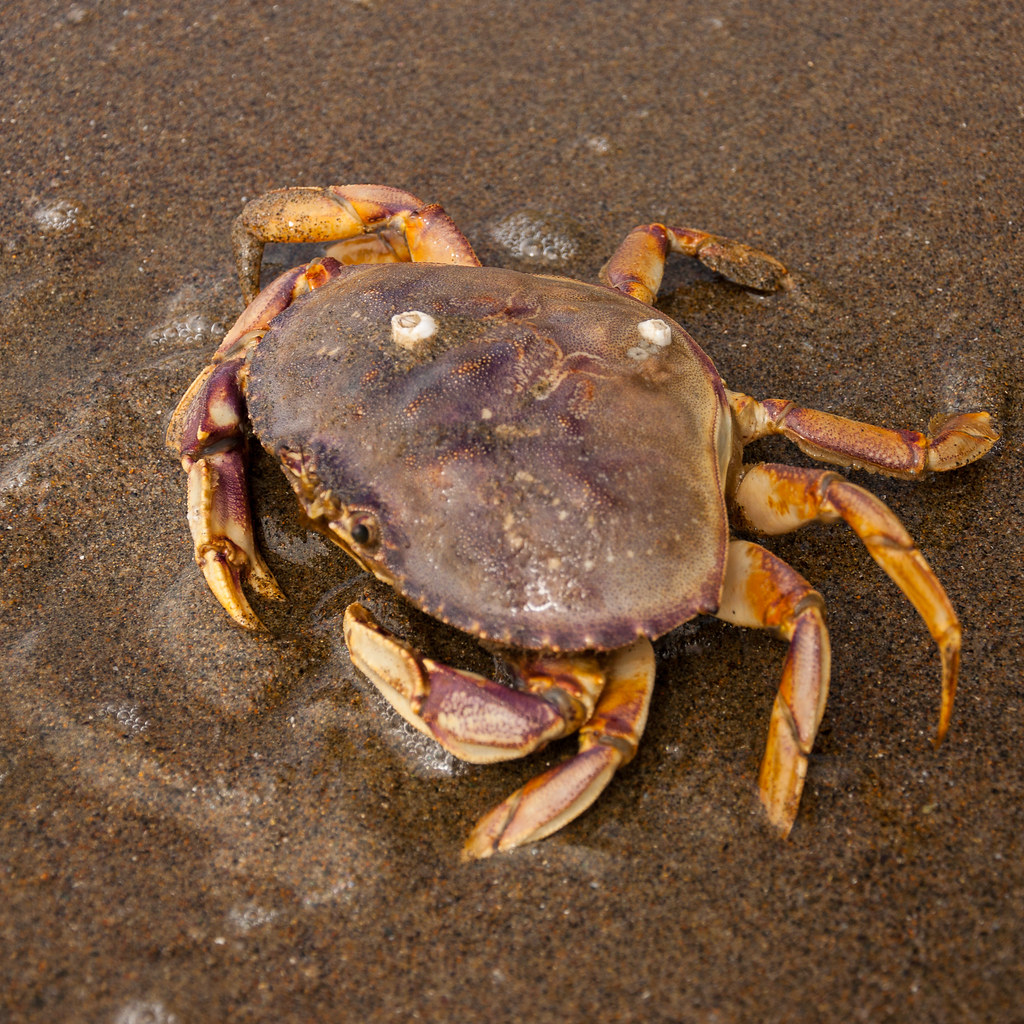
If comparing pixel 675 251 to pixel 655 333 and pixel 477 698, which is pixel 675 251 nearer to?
pixel 655 333

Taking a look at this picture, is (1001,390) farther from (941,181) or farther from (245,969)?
(245,969)

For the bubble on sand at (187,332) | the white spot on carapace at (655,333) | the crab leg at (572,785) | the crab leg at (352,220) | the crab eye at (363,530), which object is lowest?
the crab leg at (572,785)

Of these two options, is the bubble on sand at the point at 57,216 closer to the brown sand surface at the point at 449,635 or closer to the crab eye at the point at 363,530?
the brown sand surface at the point at 449,635

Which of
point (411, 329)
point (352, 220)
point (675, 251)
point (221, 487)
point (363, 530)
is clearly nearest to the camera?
point (363, 530)

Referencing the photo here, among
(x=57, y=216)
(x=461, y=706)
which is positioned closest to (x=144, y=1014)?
(x=461, y=706)

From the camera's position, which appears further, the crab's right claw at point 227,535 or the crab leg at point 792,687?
the crab's right claw at point 227,535

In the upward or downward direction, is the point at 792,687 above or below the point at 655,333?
below

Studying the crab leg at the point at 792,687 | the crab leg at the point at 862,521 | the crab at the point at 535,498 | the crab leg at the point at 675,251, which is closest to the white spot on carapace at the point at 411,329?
the crab at the point at 535,498

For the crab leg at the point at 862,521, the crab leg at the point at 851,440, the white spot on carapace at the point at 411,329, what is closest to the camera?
the crab leg at the point at 862,521
